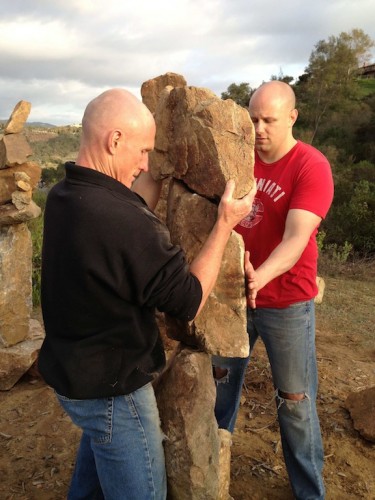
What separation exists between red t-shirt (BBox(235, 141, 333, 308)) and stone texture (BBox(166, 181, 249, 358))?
1.41 ft

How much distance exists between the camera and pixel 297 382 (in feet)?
9.83

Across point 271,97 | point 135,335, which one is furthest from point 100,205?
point 271,97

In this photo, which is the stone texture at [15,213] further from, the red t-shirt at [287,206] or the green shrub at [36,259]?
the red t-shirt at [287,206]

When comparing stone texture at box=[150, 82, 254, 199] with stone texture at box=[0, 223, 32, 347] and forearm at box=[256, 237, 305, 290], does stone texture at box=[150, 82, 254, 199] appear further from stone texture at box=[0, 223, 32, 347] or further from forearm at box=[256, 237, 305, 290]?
stone texture at box=[0, 223, 32, 347]

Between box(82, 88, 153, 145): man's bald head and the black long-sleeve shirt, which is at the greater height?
box(82, 88, 153, 145): man's bald head

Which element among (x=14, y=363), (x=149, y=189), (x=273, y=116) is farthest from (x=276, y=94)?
Answer: (x=14, y=363)

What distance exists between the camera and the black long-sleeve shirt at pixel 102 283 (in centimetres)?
191

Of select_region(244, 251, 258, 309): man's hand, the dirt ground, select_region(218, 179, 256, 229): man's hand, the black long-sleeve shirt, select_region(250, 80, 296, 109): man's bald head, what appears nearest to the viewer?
the black long-sleeve shirt

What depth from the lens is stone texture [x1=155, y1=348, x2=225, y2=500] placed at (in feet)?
8.70

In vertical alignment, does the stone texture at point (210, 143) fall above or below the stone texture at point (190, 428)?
above

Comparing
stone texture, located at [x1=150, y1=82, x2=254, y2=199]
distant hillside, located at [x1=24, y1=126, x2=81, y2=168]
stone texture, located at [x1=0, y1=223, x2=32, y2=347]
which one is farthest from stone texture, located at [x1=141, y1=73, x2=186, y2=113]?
distant hillside, located at [x1=24, y1=126, x2=81, y2=168]

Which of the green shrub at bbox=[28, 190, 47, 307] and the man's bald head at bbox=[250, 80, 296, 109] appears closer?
the man's bald head at bbox=[250, 80, 296, 109]

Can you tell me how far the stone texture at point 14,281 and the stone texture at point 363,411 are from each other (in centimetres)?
322

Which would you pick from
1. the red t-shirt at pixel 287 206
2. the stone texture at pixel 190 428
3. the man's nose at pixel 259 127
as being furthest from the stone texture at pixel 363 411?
the man's nose at pixel 259 127
